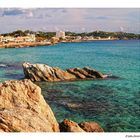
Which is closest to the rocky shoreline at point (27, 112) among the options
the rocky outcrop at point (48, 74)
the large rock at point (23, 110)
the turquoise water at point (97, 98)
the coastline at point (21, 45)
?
the large rock at point (23, 110)

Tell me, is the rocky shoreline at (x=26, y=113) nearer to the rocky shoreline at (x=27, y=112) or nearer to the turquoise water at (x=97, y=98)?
the rocky shoreline at (x=27, y=112)

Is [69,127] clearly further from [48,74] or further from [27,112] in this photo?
[48,74]

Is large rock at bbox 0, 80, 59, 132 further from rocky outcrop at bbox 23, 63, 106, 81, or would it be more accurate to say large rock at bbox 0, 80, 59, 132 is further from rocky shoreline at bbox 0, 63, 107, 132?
rocky outcrop at bbox 23, 63, 106, 81

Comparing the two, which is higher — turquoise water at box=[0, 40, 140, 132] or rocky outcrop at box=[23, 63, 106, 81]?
rocky outcrop at box=[23, 63, 106, 81]

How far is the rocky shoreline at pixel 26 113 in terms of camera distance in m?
6.71

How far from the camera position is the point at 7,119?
21.9 ft

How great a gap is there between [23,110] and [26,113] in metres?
0.16

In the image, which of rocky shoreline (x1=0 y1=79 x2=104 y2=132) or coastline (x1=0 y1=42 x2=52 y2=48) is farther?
coastline (x1=0 y1=42 x2=52 y2=48)

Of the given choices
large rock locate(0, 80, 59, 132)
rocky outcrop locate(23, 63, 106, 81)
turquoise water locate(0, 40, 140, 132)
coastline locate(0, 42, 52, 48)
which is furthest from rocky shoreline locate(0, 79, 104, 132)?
coastline locate(0, 42, 52, 48)

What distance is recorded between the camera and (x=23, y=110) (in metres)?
7.14

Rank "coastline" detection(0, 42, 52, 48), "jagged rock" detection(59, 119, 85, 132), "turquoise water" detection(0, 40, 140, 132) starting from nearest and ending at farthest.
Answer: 1. "jagged rock" detection(59, 119, 85, 132)
2. "turquoise water" detection(0, 40, 140, 132)
3. "coastline" detection(0, 42, 52, 48)

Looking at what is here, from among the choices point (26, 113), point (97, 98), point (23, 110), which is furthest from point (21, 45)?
point (26, 113)

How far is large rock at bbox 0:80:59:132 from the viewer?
6.70m
